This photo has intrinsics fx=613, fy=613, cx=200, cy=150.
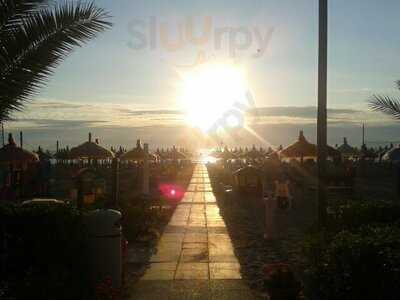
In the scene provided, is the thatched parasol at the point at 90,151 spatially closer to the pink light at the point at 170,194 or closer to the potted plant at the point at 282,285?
the pink light at the point at 170,194

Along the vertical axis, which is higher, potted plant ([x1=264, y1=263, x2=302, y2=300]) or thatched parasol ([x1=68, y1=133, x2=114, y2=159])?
thatched parasol ([x1=68, y1=133, x2=114, y2=159])

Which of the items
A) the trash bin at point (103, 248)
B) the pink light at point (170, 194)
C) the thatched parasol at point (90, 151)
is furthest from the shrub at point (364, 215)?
the thatched parasol at point (90, 151)

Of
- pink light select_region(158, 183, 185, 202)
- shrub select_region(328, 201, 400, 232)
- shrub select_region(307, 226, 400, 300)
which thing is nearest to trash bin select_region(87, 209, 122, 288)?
shrub select_region(307, 226, 400, 300)

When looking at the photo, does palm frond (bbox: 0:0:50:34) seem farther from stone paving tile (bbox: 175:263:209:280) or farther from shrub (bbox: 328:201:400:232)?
shrub (bbox: 328:201:400:232)

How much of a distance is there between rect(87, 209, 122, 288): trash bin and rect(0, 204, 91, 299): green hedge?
158 millimetres

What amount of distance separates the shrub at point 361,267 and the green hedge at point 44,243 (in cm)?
273

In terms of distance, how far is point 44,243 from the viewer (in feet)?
23.4

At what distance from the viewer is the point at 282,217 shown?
17.1 metres

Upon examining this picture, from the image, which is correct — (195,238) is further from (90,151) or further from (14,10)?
(90,151)

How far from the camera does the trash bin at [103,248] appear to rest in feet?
25.1

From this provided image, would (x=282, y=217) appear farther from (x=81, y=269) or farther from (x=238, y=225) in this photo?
(x=81, y=269)

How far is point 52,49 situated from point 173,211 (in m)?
12.2

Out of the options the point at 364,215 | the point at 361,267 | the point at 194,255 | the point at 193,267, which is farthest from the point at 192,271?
the point at 361,267

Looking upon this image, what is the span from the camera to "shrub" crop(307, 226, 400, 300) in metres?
4.83
